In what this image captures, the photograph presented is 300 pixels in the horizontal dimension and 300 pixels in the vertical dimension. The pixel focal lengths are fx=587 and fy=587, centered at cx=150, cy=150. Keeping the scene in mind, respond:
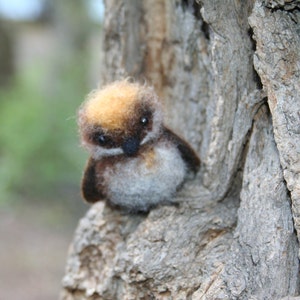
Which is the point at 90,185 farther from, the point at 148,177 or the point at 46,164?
the point at 46,164

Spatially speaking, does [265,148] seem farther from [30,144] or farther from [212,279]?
[30,144]

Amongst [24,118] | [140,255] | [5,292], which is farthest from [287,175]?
[24,118]

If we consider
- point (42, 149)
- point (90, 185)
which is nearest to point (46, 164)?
point (42, 149)

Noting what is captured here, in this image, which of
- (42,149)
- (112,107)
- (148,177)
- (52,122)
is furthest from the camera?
(52,122)

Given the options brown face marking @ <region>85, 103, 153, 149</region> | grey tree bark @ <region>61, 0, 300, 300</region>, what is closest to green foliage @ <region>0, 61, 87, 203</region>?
grey tree bark @ <region>61, 0, 300, 300</region>

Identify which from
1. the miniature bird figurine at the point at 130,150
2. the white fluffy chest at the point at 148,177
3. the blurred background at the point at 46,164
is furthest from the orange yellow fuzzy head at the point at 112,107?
the blurred background at the point at 46,164

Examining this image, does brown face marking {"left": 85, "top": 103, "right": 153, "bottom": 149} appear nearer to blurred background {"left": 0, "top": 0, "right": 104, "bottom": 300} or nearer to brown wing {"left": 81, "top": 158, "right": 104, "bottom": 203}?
brown wing {"left": 81, "top": 158, "right": 104, "bottom": 203}
